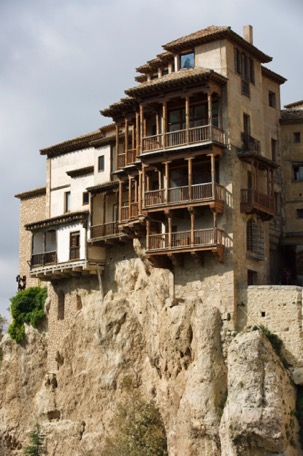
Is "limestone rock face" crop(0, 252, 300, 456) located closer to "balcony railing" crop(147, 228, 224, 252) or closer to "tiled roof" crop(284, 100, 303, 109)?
"balcony railing" crop(147, 228, 224, 252)

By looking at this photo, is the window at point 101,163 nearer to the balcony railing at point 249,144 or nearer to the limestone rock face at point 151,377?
the limestone rock face at point 151,377

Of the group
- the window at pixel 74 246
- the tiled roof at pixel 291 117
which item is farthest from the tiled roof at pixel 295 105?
the window at pixel 74 246

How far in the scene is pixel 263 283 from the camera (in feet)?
184

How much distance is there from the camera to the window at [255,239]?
55.7m

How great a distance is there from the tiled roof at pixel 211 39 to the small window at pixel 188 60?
41cm

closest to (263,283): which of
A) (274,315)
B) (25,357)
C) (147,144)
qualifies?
(274,315)

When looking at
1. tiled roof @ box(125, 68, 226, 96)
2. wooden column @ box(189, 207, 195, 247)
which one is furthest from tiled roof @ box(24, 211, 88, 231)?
wooden column @ box(189, 207, 195, 247)

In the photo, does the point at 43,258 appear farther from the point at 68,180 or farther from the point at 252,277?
the point at 252,277

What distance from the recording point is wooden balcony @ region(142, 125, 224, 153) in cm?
5441

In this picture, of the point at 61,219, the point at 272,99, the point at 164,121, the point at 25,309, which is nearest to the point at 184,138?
the point at 164,121

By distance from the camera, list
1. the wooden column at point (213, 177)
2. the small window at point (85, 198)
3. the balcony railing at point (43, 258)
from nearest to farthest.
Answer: the wooden column at point (213, 177), the balcony railing at point (43, 258), the small window at point (85, 198)

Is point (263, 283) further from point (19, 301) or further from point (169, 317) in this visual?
point (19, 301)

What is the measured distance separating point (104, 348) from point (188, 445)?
1147 centimetres

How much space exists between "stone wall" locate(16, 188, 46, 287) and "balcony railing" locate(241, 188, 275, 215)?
73.8 ft
